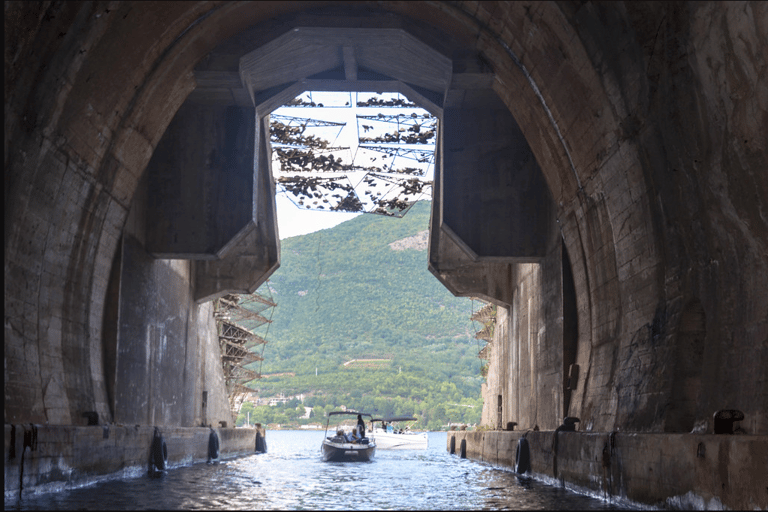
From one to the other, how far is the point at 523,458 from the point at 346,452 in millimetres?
11814

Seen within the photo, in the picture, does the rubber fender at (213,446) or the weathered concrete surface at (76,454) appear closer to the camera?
the weathered concrete surface at (76,454)

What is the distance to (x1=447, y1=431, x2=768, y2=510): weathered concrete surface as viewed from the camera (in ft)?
27.6

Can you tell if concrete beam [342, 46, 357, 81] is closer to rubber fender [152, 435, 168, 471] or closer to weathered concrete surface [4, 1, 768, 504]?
weathered concrete surface [4, 1, 768, 504]

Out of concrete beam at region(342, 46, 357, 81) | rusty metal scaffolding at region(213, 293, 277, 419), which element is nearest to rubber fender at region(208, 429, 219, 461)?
rusty metal scaffolding at region(213, 293, 277, 419)

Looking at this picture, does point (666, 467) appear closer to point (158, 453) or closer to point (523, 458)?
point (523, 458)

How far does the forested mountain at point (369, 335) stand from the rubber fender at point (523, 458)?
9351cm

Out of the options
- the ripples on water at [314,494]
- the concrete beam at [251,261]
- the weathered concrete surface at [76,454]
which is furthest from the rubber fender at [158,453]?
the concrete beam at [251,261]

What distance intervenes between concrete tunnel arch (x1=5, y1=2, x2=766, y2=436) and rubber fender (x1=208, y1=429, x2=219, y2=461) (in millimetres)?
10113

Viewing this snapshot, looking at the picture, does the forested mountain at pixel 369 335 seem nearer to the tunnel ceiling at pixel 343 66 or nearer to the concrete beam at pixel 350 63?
the tunnel ceiling at pixel 343 66

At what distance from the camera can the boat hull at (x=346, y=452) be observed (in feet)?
99.6

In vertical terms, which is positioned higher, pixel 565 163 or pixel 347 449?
pixel 565 163

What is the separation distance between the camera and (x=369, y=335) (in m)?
129

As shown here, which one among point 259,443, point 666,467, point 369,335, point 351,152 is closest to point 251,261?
point 351,152

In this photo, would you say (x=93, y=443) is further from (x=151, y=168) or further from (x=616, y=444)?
(x=616, y=444)
